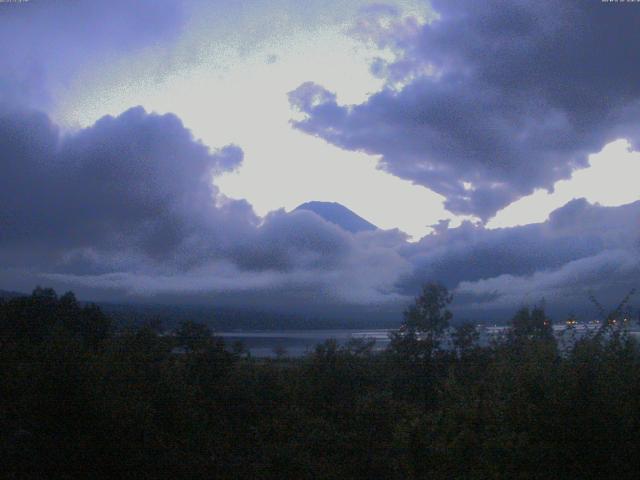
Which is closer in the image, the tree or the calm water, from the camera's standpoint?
the tree

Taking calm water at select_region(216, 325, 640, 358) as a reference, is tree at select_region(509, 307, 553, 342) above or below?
above

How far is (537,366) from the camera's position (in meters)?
8.98

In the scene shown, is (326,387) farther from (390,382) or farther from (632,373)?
(632,373)

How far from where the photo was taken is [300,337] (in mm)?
24031

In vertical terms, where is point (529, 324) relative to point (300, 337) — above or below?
above

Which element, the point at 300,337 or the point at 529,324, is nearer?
the point at 529,324

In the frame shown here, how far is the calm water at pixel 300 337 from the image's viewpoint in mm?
16097

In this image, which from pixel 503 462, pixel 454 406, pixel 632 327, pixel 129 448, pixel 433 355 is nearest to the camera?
pixel 503 462

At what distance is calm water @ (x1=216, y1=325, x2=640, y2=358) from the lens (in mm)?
16097

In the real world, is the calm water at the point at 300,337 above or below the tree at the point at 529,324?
below

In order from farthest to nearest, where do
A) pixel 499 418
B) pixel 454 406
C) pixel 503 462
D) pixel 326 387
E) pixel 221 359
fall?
pixel 221 359 → pixel 326 387 → pixel 454 406 → pixel 499 418 → pixel 503 462

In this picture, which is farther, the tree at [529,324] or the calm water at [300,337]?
the calm water at [300,337]

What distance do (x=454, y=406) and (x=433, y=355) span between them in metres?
6.95

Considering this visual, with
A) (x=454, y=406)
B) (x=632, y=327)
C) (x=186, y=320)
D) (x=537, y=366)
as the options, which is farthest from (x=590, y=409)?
(x=186, y=320)
